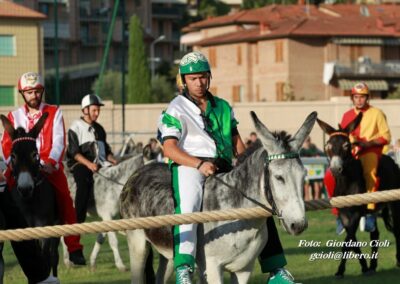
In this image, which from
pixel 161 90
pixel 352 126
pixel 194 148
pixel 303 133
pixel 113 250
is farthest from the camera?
pixel 161 90

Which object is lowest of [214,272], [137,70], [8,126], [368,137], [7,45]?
[214,272]

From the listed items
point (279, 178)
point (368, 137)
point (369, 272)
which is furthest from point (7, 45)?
point (279, 178)

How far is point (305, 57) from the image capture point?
10669cm

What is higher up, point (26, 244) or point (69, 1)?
point (69, 1)

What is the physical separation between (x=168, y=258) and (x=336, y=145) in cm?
628

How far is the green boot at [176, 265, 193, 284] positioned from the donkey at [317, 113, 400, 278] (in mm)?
6817

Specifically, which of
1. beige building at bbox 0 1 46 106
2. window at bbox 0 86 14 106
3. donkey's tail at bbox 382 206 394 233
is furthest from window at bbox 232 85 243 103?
donkey's tail at bbox 382 206 394 233

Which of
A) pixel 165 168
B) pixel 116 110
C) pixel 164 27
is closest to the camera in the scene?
pixel 165 168

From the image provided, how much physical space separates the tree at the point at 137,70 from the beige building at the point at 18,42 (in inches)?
979

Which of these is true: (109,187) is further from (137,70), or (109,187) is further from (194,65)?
(137,70)

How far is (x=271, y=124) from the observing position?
65.4 m

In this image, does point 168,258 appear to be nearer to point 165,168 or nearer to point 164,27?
point 165,168

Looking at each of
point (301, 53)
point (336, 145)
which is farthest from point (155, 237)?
point (301, 53)

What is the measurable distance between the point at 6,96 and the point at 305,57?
4550 centimetres
